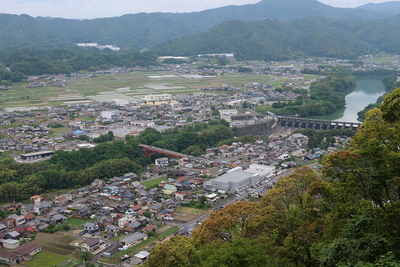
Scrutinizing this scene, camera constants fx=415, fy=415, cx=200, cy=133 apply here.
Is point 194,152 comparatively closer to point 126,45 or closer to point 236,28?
point 236,28

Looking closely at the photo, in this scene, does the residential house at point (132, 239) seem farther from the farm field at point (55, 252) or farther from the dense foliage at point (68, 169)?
the dense foliage at point (68, 169)

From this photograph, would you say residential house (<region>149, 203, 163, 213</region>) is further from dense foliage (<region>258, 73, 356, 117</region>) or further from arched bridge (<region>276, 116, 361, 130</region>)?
dense foliage (<region>258, 73, 356, 117</region>)

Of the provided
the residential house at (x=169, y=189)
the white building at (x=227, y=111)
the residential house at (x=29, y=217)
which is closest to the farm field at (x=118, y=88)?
the white building at (x=227, y=111)

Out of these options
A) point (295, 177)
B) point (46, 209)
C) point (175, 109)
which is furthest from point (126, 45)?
point (295, 177)

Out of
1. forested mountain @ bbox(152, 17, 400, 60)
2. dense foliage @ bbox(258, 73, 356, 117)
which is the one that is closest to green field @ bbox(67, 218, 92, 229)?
dense foliage @ bbox(258, 73, 356, 117)

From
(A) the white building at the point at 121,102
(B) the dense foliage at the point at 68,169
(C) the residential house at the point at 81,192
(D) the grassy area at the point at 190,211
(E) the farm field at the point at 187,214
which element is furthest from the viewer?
(A) the white building at the point at 121,102

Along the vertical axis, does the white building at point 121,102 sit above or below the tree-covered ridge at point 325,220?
below

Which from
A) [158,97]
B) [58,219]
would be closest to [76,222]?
[58,219]
